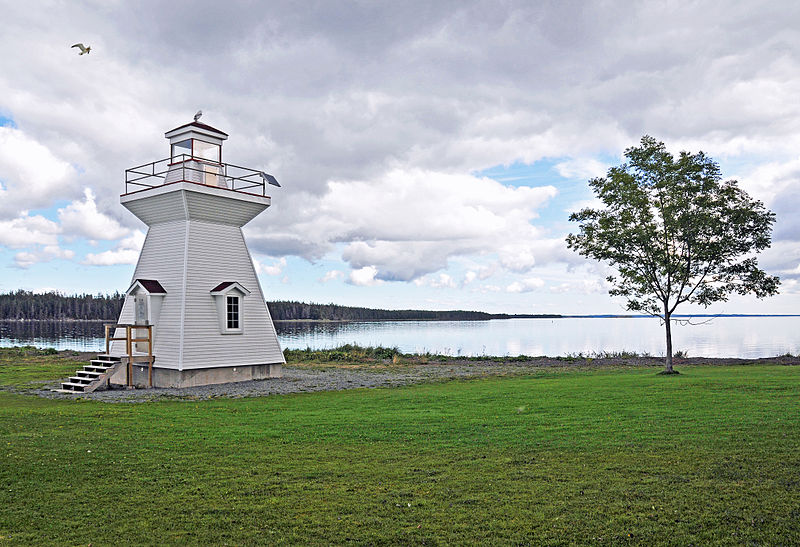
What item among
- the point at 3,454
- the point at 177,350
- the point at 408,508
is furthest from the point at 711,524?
the point at 177,350

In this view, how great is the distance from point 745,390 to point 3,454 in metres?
17.2

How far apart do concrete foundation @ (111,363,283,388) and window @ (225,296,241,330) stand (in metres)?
1.67

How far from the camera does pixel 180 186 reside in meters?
22.9

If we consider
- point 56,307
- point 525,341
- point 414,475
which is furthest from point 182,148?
point 56,307

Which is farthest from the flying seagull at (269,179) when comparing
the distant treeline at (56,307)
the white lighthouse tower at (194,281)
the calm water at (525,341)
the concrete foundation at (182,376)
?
the distant treeline at (56,307)

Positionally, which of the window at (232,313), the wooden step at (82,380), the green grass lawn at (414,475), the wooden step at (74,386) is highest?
the window at (232,313)

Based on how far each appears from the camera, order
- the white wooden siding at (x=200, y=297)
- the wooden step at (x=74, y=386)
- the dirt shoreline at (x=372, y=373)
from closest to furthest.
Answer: the dirt shoreline at (x=372, y=373), the wooden step at (x=74, y=386), the white wooden siding at (x=200, y=297)

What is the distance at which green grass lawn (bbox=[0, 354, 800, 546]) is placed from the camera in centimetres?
657

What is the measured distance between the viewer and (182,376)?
22.5 m

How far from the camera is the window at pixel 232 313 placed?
950 inches

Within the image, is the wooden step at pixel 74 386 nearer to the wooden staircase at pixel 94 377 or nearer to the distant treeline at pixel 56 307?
the wooden staircase at pixel 94 377

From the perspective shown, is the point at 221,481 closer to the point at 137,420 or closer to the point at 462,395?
the point at 137,420

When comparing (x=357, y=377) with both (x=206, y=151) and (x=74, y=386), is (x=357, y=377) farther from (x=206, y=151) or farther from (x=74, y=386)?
(x=206, y=151)

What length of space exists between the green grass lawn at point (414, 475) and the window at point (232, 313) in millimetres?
9383
